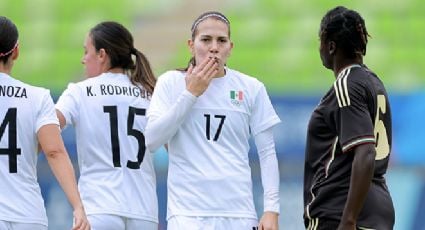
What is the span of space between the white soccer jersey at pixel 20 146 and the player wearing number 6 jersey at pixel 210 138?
23.3 inches

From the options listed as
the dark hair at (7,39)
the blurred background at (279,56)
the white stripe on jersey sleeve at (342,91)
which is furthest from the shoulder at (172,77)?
the blurred background at (279,56)

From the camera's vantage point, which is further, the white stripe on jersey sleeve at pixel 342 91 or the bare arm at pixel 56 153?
the bare arm at pixel 56 153

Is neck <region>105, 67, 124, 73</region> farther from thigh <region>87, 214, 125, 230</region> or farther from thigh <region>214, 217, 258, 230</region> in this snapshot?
thigh <region>214, 217, 258, 230</region>

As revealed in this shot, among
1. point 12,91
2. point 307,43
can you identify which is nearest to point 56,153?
point 12,91

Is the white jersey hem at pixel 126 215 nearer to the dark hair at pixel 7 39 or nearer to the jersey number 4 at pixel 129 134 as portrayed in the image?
the jersey number 4 at pixel 129 134

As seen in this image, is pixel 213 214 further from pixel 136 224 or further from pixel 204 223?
pixel 136 224

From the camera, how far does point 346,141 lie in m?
5.02

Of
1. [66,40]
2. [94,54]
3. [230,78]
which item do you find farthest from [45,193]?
[230,78]

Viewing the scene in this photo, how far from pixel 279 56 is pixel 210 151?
521 centimetres

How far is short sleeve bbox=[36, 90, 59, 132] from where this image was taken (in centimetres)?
552

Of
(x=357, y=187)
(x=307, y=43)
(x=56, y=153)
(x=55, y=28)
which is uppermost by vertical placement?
(x=55, y=28)

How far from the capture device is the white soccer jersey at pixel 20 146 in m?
5.45

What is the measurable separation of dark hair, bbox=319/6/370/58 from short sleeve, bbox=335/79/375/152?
200 mm

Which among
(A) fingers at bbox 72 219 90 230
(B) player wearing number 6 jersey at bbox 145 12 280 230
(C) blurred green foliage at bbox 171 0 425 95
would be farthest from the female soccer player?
(C) blurred green foliage at bbox 171 0 425 95
